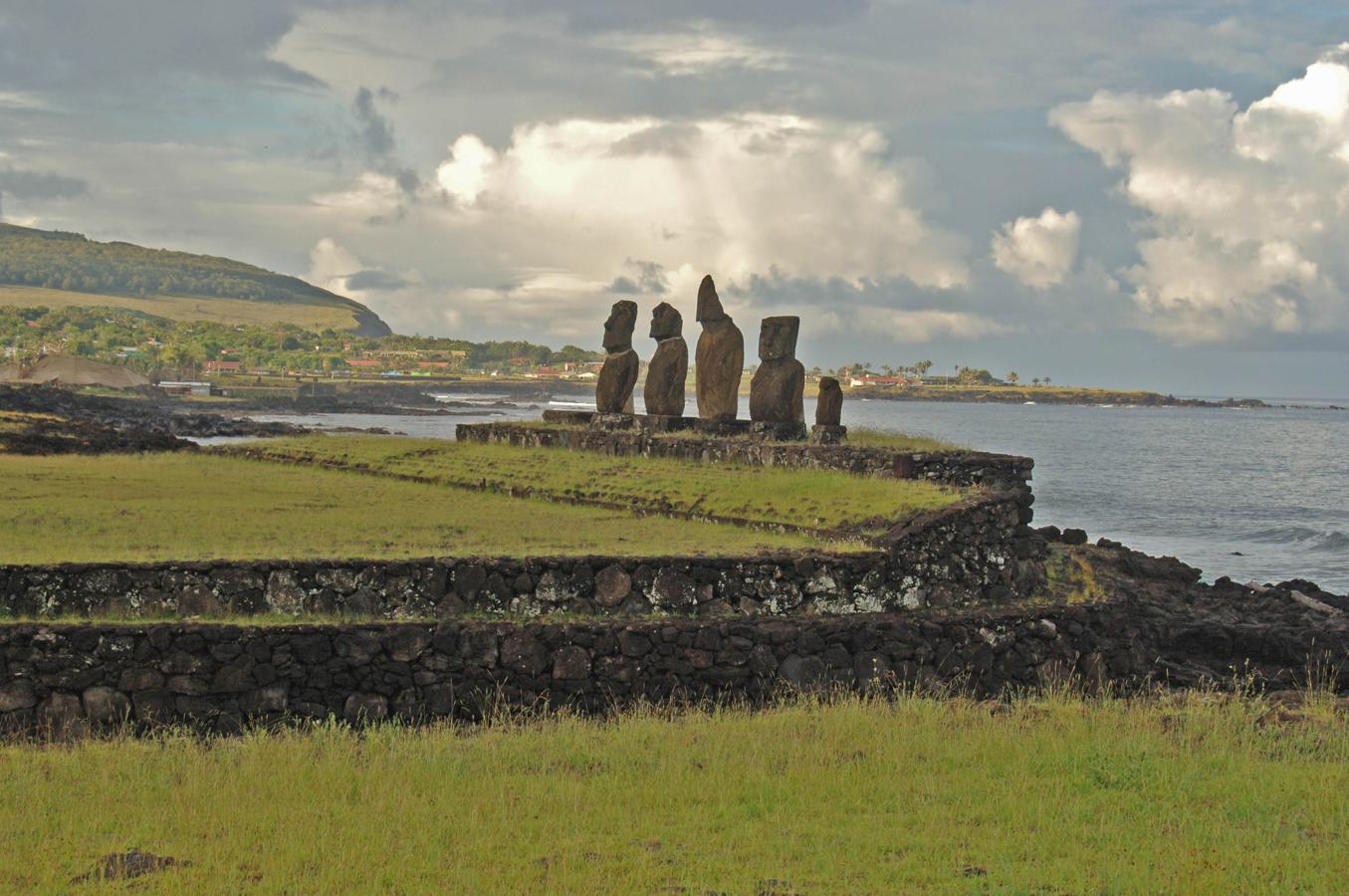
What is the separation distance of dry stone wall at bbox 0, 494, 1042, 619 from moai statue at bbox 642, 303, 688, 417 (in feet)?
51.4

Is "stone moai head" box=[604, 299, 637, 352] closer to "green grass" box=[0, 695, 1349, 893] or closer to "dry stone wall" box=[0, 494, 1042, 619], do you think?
"dry stone wall" box=[0, 494, 1042, 619]

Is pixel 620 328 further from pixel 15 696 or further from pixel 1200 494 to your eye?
pixel 1200 494

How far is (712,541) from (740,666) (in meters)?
3.49

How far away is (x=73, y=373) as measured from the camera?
4407 inches

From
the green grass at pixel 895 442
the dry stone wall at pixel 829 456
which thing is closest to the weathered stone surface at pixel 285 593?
the dry stone wall at pixel 829 456

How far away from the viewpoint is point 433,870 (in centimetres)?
744

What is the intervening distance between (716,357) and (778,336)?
242 cm

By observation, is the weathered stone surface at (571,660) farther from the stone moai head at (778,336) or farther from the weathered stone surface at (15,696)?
the stone moai head at (778,336)

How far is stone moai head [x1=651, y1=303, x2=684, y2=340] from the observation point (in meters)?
34.0

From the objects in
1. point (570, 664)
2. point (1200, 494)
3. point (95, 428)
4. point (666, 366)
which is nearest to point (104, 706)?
point (570, 664)

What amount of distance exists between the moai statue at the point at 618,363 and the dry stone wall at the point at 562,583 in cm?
1754

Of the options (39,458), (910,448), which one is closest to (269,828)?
(910,448)

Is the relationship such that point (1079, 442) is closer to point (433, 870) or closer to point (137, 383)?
point (137, 383)

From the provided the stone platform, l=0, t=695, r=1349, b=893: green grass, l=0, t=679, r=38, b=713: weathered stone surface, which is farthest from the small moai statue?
l=0, t=679, r=38, b=713: weathered stone surface
